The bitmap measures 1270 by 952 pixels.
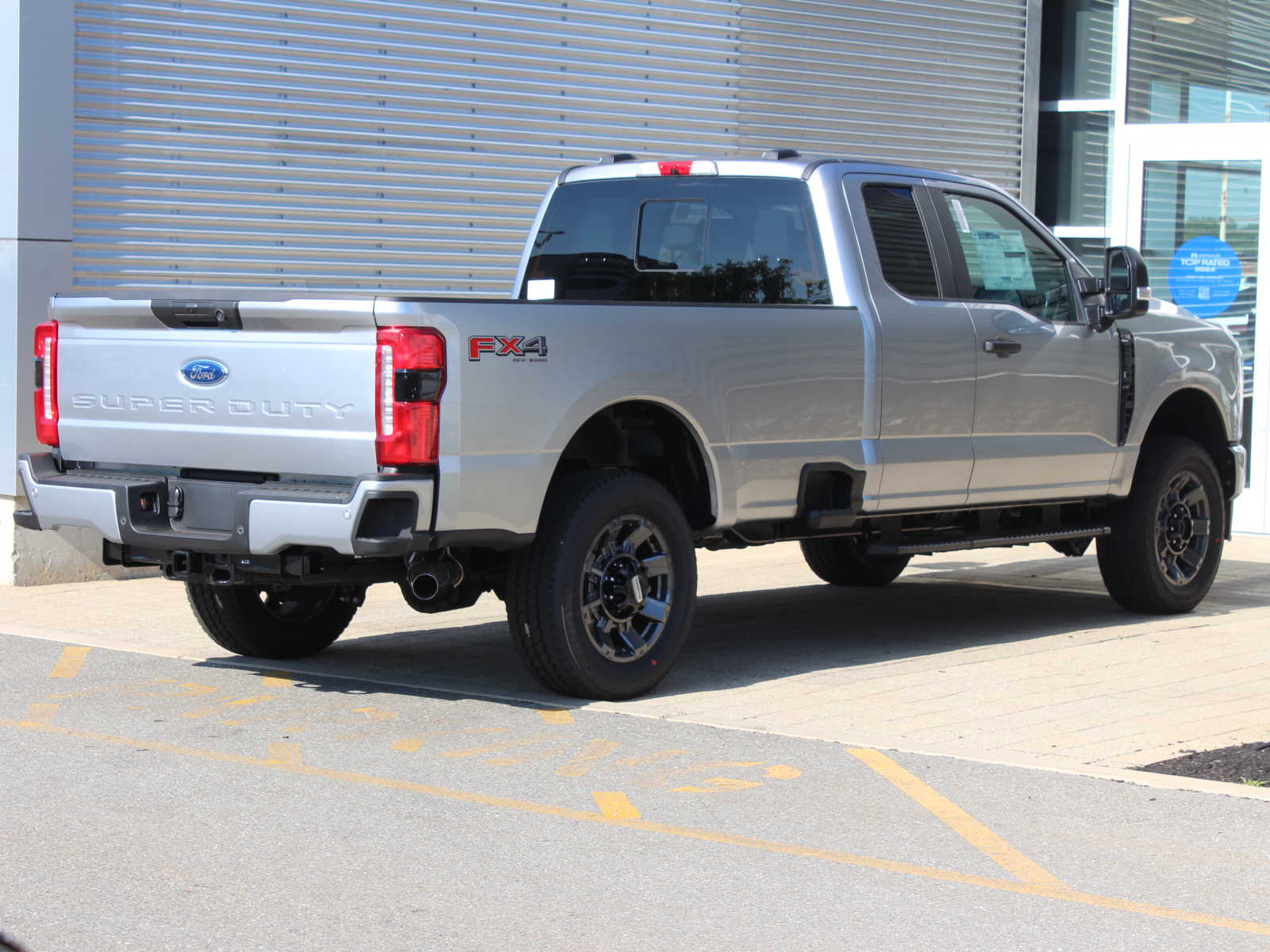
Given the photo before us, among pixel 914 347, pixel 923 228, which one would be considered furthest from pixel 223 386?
pixel 923 228

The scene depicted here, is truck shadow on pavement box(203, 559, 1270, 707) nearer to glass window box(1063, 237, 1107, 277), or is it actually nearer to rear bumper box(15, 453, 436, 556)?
rear bumper box(15, 453, 436, 556)

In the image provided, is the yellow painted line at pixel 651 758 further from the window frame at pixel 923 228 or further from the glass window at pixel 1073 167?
the glass window at pixel 1073 167

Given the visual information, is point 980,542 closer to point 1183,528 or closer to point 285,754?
point 1183,528

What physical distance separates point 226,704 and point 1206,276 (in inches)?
381

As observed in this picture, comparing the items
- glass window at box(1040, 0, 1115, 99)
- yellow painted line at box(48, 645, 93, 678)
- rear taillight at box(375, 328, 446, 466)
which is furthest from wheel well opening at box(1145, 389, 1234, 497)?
glass window at box(1040, 0, 1115, 99)

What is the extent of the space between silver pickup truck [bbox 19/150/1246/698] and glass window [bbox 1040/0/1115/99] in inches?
253

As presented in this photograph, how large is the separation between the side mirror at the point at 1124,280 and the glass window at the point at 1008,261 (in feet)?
0.70

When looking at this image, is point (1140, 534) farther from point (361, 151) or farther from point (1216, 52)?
point (1216, 52)

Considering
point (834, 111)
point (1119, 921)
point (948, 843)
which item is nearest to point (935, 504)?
point (948, 843)

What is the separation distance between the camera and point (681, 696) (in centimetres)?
754

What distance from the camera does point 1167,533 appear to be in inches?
386

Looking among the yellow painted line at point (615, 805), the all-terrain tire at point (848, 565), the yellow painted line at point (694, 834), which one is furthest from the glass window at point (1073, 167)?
the yellow painted line at point (694, 834)

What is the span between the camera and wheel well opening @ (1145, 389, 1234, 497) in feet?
32.8

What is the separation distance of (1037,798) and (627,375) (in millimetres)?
2336
